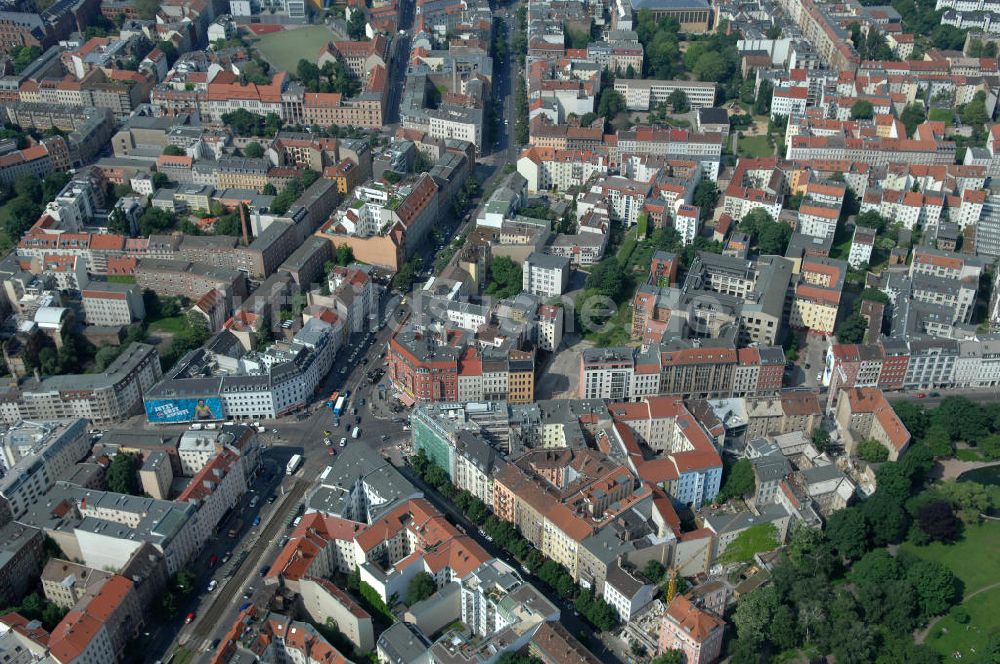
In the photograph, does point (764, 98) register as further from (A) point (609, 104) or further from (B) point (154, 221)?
(B) point (154, 221)

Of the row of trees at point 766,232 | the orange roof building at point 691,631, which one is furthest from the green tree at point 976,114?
the orange roof building at point 691,631

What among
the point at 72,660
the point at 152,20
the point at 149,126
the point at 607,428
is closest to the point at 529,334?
the point at 607,428

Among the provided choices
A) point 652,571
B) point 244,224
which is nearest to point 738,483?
point 652,571

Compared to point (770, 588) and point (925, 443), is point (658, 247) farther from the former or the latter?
point (770, 588)

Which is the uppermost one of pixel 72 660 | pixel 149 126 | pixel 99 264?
pixel 149 126

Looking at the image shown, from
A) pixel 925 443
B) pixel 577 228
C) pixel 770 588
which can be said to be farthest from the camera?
pixel 577 228

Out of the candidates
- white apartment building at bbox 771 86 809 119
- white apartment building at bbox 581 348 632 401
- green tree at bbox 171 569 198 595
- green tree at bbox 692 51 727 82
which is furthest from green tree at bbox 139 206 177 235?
white apartment building at bbox 771 86 809 119
